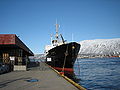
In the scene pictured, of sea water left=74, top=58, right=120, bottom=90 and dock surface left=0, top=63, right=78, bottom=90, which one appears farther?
sea water left=74, top=58, right=120, bottom=90

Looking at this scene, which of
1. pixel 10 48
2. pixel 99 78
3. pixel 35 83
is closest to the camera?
pixel 35 83

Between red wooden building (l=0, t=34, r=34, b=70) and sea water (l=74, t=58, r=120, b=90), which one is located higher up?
red wooden building (l=0, t=34, r=34, b=70)

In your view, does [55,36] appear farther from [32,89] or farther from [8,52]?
[32,89]

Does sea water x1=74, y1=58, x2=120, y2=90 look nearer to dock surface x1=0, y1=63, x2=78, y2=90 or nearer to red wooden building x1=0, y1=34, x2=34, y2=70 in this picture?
dock surface x1=0, y1=63, x2=78, y2=90

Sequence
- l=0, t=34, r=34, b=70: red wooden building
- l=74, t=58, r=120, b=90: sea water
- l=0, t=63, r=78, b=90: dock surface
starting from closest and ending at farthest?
l=0, t=63, r=78, b=90: dock surface, l=74, t=58, r=120, b=90: sea water, l=0, t=34, r=34, b=70: red wooden building

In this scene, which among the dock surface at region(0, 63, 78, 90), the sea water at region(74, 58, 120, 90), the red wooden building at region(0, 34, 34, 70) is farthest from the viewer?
the red wooden building at region(0, 34, 34, 70)

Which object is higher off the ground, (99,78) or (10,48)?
(10,48)

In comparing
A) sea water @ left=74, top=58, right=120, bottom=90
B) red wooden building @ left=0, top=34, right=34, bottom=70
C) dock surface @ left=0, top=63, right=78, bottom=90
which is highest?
red wooden building @ left=0, top=34, right=34, bottom=70

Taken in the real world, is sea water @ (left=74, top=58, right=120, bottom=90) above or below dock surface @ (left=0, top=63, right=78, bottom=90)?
below

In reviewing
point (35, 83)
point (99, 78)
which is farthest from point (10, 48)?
point (35, 83)

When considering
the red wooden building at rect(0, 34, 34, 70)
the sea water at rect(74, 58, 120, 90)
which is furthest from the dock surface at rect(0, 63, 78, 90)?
the red wooden building at rect(0, 34, 34, 70)

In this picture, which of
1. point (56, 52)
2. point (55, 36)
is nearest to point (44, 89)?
point (56, 52)

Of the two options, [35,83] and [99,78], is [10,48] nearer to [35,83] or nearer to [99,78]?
[99,78]

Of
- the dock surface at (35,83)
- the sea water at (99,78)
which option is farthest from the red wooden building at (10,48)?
the sea water at (99,78)
